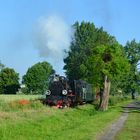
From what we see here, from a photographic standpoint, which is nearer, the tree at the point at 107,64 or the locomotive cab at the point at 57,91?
the locomotive cab at the point at 57,91

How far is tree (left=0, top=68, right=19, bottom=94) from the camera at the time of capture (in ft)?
369

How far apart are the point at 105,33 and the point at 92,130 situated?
68659 millimetres

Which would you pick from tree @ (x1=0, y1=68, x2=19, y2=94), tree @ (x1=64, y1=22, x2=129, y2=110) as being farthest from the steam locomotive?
tree @ (x1=0, y1=68, x2=19, y2=94)

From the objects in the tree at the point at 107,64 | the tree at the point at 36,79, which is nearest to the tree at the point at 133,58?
the tree at the point at 36,79

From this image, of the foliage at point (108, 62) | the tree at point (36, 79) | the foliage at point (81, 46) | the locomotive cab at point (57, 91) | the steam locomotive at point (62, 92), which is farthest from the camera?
the tree at point (36, 79)

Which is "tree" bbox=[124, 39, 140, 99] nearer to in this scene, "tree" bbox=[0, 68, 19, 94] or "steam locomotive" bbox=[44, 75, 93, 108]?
"tree" bbox=[0, 68, 19, 94]

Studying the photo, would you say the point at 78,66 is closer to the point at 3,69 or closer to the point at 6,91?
the point at 6,91

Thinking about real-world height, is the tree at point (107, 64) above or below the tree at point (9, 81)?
below

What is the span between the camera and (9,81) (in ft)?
380

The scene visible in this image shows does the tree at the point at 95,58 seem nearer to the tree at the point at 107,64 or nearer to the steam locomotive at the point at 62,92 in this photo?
the tree at the point at 107,64

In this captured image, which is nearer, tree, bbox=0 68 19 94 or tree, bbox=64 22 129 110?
tree, bbox=64 22 129 110

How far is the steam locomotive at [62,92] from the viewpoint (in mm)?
42619

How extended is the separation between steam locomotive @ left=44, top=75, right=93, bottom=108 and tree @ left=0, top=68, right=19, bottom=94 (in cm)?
6333

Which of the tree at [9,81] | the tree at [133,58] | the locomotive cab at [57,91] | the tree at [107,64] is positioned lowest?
the locomotive cab at [57,91]
